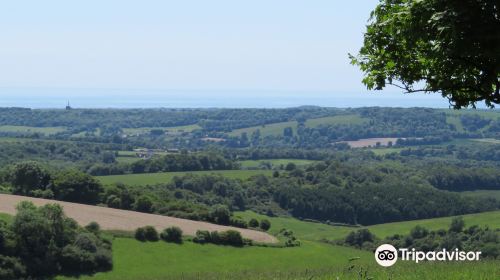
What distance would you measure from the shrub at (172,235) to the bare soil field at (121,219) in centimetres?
205

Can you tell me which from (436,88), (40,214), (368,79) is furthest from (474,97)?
(40,214)

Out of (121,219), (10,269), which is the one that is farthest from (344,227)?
(10,269)

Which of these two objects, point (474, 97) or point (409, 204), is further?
point (409, 204)

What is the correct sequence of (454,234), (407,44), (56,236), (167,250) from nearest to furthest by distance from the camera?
(407,44)
(56,236)
(167,250)
(454,234)

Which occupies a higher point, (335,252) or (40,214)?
(40,214)

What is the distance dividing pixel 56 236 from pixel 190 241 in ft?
67.3

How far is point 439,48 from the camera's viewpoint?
20094 mm

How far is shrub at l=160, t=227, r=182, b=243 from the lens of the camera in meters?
99.6

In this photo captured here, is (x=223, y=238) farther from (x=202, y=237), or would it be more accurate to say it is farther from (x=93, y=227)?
(x=93, y=227)

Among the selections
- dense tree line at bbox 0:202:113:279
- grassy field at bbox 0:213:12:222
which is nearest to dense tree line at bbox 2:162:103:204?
grassy field at bbox 0:213:12:222

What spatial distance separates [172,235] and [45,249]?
21.4m

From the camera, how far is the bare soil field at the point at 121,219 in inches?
3981

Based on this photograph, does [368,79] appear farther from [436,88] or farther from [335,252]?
[335,252]

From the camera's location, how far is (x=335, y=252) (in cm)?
10431
